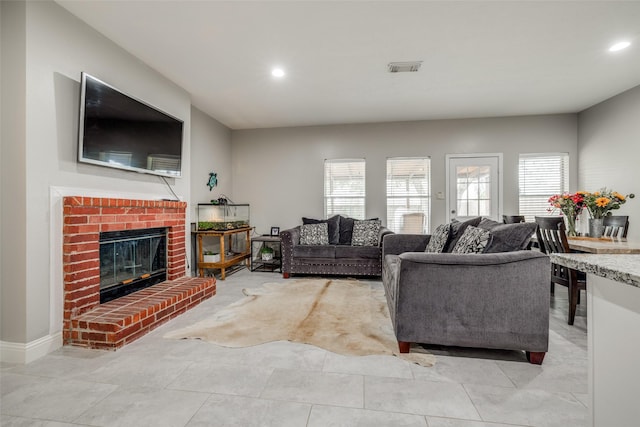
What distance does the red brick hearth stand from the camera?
219 centimetres

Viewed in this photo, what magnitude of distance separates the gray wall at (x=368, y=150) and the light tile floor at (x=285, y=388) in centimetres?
346

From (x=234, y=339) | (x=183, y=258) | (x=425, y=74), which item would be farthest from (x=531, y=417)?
(x=183, y=258)

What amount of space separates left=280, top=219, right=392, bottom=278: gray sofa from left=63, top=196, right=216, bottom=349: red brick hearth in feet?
5.42

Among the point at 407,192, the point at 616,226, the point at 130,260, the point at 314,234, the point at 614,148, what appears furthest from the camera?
the point at 407,192

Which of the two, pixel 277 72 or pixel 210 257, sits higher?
pixel 277 72

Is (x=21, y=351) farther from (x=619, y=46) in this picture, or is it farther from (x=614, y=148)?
(x=614, y=148)

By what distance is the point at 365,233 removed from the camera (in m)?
4.60

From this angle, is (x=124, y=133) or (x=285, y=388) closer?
(x=285, y=388)

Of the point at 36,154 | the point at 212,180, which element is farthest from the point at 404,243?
the point at 36,154

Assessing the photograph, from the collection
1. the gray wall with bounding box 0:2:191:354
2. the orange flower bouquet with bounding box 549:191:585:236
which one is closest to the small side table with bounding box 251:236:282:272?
the gray wall with bounding box 0:2:191:354

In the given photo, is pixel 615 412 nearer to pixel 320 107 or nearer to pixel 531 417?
pixel 531 417

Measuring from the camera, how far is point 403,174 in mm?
Result: 5289

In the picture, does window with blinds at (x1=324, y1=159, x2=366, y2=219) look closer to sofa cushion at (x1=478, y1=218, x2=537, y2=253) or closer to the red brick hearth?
the red brick hearth

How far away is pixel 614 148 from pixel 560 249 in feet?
8.39
